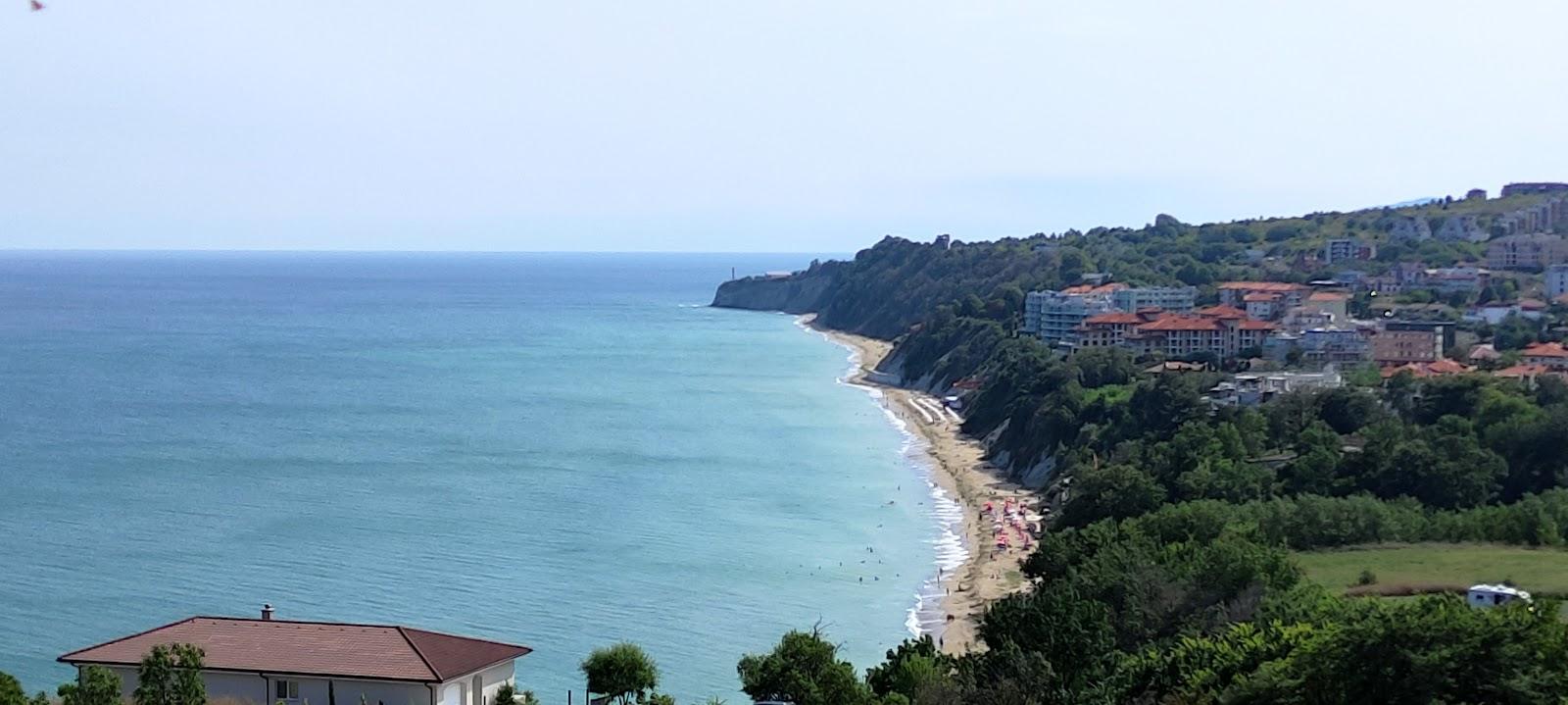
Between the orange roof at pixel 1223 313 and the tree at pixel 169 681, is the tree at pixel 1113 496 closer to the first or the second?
the tree at pixel 169 681

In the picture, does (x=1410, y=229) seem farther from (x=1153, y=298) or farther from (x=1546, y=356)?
(x=1546, y=356)

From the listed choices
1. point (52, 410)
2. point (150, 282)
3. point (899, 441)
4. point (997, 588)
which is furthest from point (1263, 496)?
point (150, 282)

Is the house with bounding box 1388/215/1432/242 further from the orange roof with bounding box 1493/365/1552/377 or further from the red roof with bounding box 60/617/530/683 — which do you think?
the red roof with bounding box 60/617/530/683

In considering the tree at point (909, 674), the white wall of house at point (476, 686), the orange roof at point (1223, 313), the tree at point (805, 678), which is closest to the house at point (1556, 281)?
the orange roof at point (1223, 313)

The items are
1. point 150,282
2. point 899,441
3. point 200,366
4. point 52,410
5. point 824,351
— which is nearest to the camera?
point 899,441

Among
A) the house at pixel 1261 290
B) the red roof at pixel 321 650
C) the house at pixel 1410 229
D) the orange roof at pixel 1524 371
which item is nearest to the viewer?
the red roof at pixel 321 650

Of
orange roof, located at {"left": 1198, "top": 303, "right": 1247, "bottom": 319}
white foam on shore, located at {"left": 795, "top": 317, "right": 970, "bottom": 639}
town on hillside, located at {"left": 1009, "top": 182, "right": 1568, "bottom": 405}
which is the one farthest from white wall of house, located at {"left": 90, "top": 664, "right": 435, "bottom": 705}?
orange roof, located at {"left": 1198, "top": 303, "right": 1247, "bottom": 319}

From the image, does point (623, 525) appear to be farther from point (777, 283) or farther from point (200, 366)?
point (777, 283)
